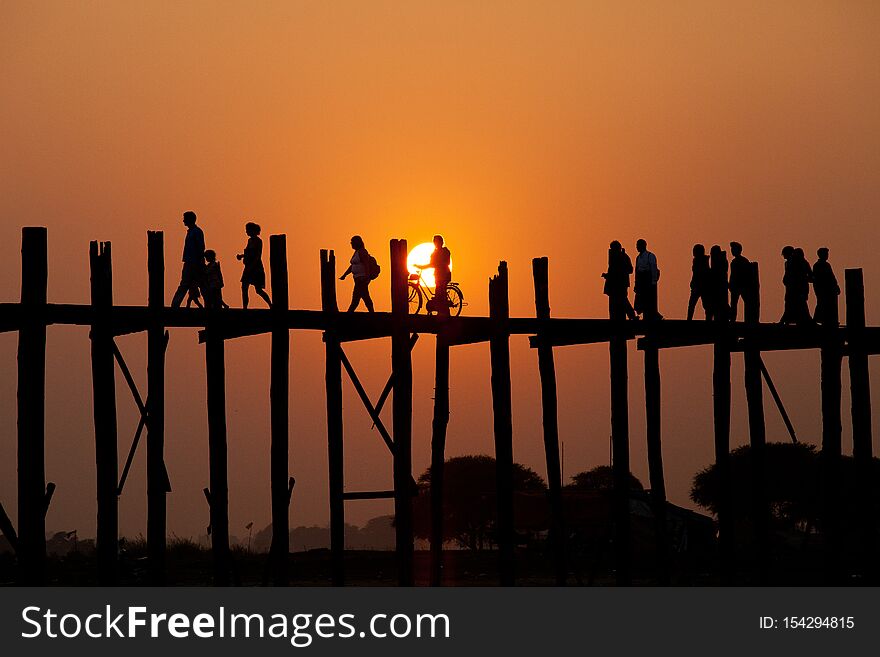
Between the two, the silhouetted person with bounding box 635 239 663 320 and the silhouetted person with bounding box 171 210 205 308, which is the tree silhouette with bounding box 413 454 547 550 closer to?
the silhouetted person with bounding box 635 239 663 320

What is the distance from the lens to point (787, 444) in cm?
5891

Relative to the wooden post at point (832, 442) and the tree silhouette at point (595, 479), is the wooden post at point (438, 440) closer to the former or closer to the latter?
the wooden post at point (832, 442)

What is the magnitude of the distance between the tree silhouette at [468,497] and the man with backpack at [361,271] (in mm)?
35080

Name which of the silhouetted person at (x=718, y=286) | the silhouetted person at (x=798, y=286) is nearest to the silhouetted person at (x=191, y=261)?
the silhouetted person at (x=718, y=286)

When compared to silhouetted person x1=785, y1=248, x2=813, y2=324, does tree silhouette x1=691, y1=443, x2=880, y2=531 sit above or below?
below

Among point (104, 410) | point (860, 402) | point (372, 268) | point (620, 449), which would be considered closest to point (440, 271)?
point (372, 268)

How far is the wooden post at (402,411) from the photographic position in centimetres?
2116

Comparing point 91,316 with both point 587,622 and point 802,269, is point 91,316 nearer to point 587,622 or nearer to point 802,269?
point 587,622

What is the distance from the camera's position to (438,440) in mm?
22469

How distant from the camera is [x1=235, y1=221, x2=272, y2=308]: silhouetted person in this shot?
2148 cm

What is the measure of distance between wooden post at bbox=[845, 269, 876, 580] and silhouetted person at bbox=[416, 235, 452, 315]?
6.41 metres

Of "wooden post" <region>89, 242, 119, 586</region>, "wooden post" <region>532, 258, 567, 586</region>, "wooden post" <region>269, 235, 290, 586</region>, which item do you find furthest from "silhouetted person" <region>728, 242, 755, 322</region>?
"wooden post" <region>89, 242, 119, 586</region>

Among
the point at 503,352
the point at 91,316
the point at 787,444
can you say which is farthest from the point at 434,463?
the point at 787,444

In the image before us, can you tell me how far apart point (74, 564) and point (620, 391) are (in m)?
15.6
